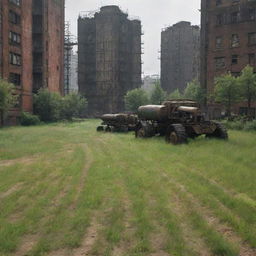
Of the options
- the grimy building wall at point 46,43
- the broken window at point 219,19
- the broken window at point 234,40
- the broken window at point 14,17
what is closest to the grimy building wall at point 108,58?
the grimy building wall at point 46,43

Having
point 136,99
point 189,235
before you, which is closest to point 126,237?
point 189,235

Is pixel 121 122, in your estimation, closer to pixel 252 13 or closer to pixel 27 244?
pixel 27 244

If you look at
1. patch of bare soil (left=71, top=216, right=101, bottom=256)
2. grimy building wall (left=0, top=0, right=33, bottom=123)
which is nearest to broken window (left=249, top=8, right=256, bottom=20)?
grimy building wall (left=0, top=0, right=33, bottom=123)

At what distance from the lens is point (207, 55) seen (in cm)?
5278

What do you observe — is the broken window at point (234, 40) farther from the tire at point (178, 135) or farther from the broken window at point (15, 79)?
the tire at point (178, 135)

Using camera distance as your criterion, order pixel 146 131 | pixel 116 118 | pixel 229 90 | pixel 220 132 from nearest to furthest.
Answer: pixel 220 132 → pixel 146 131 → pixel 116 118 → pixel 229 90

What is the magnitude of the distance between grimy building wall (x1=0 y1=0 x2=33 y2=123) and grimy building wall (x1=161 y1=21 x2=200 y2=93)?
43.5m

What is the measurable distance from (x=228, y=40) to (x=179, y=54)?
3551 centimetres

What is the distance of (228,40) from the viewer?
164 feet

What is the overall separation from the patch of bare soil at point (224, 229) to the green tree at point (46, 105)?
46.6 m

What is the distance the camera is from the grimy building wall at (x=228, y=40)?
48438 millimetres

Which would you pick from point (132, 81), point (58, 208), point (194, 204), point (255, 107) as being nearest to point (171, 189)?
point (194, 204)

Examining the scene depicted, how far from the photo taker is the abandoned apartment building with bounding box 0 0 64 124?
151ft

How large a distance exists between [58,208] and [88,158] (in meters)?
6.88
